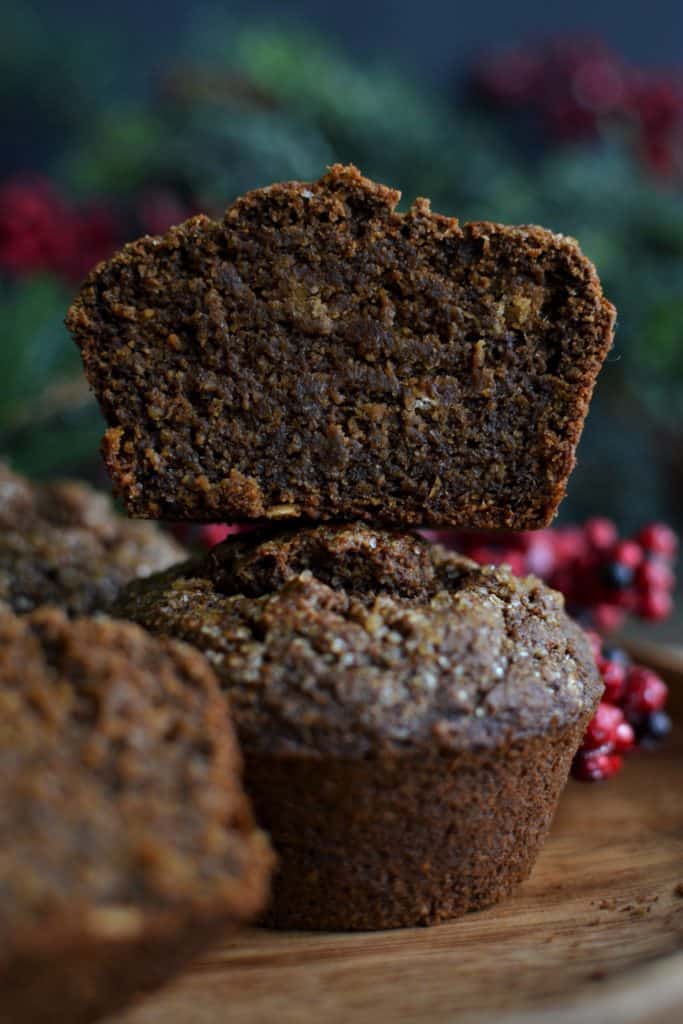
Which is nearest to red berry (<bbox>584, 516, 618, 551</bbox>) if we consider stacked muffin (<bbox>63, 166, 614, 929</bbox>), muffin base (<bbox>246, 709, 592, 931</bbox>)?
stacked muffin (<bbox>63, 166, 614, 929</bbox>)

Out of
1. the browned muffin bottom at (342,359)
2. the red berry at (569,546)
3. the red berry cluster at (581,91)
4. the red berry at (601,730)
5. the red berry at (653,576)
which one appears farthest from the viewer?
the red berry cluster at (581,91)

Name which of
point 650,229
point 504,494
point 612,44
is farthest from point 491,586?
point 612,44

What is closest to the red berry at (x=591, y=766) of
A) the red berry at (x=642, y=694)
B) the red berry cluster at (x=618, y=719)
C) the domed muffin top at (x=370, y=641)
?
the red berry cluster at (x=618, y=719)

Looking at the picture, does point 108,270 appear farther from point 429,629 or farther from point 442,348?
point 429,629

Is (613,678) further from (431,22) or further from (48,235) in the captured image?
(431,22)

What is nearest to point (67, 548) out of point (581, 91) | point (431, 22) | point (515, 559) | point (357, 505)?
point (357, 505)

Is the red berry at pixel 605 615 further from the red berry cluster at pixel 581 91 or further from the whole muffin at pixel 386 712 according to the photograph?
the red berry cluster at pixel 581 91
